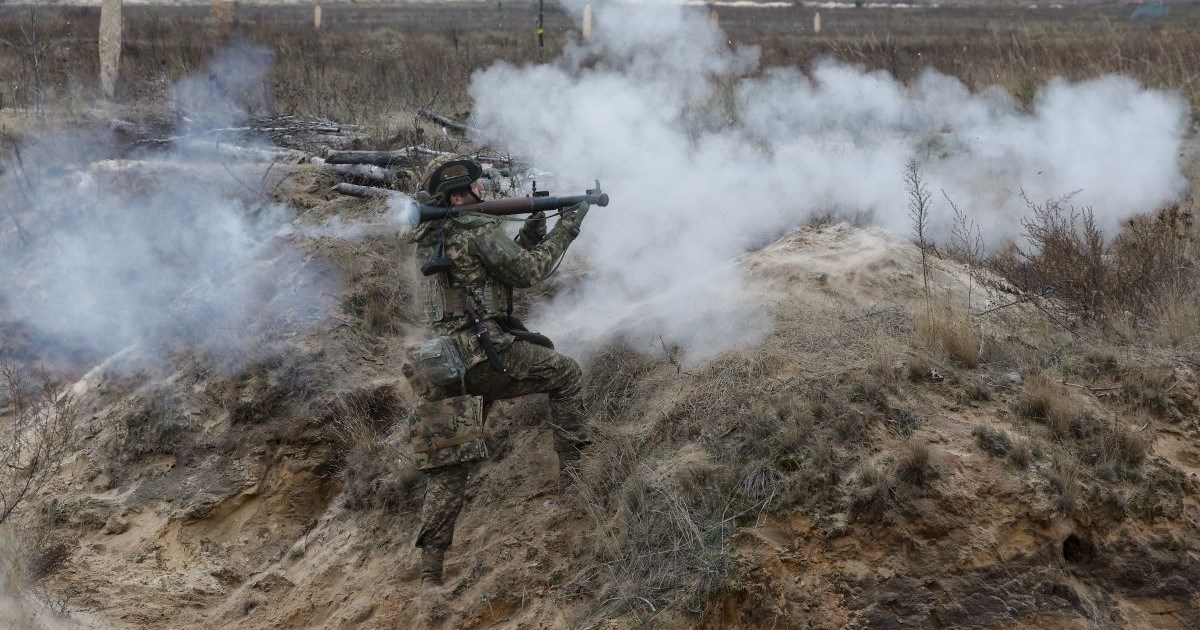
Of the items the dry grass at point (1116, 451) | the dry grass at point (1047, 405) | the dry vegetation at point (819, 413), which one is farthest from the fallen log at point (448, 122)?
the dry grass at point (1116, 451)

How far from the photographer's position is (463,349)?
5.29m

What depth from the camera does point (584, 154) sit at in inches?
355

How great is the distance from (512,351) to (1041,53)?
1205cm

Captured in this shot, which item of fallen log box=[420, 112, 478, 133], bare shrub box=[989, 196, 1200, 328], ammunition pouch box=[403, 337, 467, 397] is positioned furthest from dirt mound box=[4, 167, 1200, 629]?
fallen log box=[420, 112, 478, 133]

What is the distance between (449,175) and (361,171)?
13.9 ft

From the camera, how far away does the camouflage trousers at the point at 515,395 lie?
17.3ft

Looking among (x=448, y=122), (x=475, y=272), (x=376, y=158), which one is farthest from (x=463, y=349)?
(x=448, y=122)

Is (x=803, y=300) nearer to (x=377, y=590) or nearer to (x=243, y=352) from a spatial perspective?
(x=377, y=590)

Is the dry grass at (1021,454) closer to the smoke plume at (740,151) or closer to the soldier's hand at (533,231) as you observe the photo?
the smoke plume at (740,151)

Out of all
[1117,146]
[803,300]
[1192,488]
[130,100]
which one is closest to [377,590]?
[803,300]

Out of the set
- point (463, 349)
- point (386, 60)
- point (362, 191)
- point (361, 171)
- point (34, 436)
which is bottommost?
point (34, 436)

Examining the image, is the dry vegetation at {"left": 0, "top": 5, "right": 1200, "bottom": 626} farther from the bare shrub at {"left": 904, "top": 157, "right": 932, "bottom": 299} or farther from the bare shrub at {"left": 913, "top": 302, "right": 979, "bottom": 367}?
the bare shrub at {"left": 904, "top": 157, "right": 932, "bottom": 299}

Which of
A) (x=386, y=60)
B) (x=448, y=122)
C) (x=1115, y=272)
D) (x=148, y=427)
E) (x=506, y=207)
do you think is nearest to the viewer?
(x=506, y=207)

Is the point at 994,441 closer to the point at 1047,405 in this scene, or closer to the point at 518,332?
the point at 1047,405
